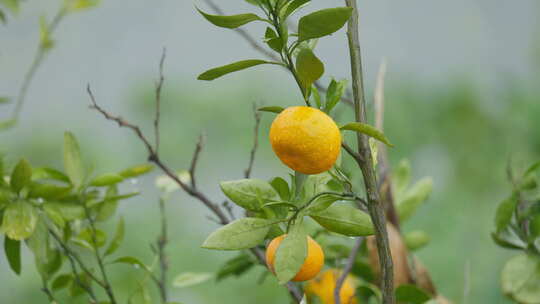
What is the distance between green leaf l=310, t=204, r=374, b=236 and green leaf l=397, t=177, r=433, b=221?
1.05 ft

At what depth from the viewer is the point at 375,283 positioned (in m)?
0.59

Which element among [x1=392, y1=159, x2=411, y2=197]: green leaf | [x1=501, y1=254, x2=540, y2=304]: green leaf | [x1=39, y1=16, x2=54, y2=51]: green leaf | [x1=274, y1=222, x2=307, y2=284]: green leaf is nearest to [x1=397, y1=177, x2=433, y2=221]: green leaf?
[x1=392, y1=159, x2=411, y2=197]: green leaf

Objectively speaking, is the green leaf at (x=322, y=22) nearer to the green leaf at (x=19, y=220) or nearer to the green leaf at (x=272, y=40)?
the green leaf at (x=272, y=40)

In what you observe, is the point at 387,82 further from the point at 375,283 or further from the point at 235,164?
the point at 375,283

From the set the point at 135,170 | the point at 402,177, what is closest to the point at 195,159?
the point at 135,170

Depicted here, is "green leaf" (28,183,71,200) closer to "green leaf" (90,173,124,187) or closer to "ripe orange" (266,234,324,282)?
"green leaf" (90,173,124,187)

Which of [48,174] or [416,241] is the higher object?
[48,174]

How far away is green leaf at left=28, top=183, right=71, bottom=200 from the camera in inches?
20.1

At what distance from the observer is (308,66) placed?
11.4 inches

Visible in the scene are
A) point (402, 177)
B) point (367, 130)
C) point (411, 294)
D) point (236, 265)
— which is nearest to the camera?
point (367, 130)

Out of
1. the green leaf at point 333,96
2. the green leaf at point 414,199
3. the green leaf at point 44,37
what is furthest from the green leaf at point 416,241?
the green leaf at point 44,37

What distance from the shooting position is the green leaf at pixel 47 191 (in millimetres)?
511

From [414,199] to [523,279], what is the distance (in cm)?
17

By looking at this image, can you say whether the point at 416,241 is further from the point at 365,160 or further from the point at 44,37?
the point at 44,37
